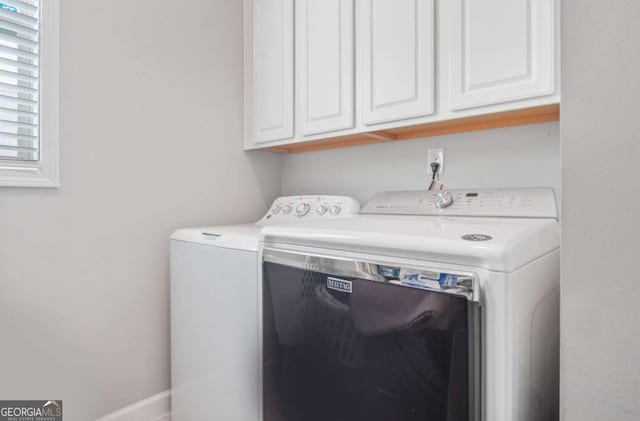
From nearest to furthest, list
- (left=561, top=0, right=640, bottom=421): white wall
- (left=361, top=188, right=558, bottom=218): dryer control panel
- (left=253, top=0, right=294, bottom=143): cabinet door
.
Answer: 1. (left=561, top=0, right=640, bottom=421): white wall
2. (left=361, top=188, right=558, bottom=218): dryer control panel
3. (left=253, top=0, right=294, bottom=143): cabinet door

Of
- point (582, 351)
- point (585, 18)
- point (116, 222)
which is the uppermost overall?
point (585, 18)

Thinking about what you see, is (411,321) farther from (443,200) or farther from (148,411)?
(148,411)

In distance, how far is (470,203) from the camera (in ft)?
4.55

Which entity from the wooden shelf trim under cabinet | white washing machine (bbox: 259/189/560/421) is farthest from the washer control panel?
white washing machine (bbox: 259/189/560/421)

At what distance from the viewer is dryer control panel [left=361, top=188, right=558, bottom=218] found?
1.22 meters

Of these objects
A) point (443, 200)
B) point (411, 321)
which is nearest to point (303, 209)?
point (443, 200)

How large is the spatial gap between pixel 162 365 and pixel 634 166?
1923mm

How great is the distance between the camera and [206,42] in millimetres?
1865

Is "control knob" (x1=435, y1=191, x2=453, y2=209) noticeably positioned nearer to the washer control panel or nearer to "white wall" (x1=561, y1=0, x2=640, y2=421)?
the washer control panel

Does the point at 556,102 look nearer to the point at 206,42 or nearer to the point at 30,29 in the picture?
the point at 206,42

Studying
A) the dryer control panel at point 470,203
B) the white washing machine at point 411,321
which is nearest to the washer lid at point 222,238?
the white washing machine at point 411,321

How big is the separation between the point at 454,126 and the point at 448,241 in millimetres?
884

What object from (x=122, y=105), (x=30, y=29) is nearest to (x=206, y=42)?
(x=122, y=105)

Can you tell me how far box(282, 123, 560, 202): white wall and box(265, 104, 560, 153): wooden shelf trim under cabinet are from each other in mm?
33
